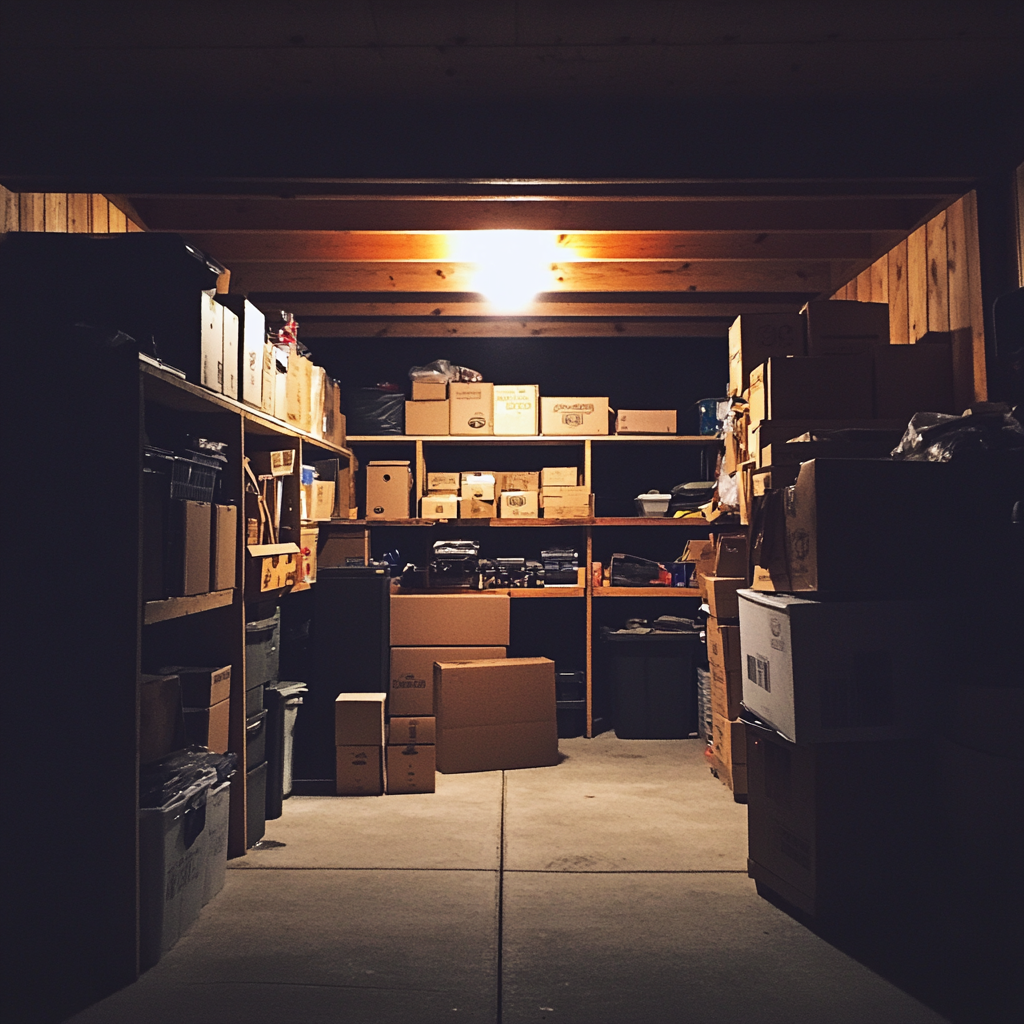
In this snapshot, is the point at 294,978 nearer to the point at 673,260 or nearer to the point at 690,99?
the point at 690,99

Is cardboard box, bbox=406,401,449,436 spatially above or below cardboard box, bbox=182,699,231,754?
above

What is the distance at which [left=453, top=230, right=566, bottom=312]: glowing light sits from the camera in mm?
3641

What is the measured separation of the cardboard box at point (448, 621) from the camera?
4641 mm

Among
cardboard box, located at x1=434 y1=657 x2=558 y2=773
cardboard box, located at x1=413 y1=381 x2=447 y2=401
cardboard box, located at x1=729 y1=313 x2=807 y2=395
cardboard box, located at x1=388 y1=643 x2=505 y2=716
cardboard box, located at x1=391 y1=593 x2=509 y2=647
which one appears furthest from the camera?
cardboard box, located at x1=413 y1=381 x2=447 y2=401

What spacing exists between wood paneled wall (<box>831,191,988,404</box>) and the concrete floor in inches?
78.3

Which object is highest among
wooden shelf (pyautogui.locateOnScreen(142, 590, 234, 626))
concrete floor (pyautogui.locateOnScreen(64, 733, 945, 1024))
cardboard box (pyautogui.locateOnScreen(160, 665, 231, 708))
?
wooden shelf (pyautogui.locateOnScreen(142, 590, 234, 626))

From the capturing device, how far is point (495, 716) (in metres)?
4.11

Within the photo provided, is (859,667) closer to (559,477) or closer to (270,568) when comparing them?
(270,568)

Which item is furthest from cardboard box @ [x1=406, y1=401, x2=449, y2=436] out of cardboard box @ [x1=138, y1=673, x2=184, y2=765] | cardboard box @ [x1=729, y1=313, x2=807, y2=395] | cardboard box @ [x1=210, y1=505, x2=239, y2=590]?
cardboard box @ [x1=138, y1=673, x2=184, y2=765]

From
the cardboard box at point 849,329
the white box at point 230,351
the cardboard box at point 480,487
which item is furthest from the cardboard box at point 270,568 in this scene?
the cardboard box at point 849,329

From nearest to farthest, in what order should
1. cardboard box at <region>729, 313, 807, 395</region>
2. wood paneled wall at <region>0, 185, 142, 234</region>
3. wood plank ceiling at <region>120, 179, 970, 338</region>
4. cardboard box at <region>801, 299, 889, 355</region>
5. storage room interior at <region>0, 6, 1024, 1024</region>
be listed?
1. storage room interior at <region>0, 6, 1024, 1024</region>
2. wood paneled wall at <region>0, 185, 142, 234</region>
3. wood plank ceiling at <region>120, 179, 970, 338</region>
4. cardboard box at <region>801, 299, 889, 355</region>
5. cardboard box at <region>729, 313, 807, 395</region>

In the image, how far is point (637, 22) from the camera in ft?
7.10

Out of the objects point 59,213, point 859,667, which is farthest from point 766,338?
point 59,213

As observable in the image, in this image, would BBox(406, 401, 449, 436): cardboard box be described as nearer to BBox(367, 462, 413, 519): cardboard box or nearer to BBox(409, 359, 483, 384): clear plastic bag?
BBox(409, 359, 483, 384): clear plastic bag
